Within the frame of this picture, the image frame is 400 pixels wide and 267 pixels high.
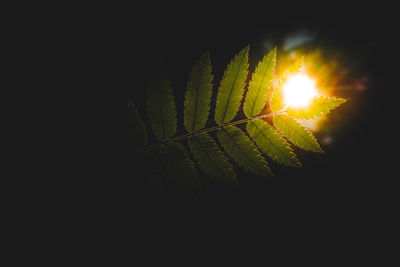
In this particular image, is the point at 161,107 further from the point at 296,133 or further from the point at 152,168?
the point at 296,133

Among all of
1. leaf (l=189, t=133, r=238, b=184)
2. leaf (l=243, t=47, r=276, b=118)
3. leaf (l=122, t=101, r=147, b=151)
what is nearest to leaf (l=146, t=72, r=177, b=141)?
leaf (l=122, t=101, r=147, b=151)

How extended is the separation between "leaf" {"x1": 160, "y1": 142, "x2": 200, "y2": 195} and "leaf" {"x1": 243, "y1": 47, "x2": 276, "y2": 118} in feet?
1.76

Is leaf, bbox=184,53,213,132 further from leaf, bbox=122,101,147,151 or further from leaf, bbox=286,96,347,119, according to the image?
leaf, bbox=286,96,347,119

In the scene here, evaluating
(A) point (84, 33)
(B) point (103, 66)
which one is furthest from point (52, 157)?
(A) point (84, 33)

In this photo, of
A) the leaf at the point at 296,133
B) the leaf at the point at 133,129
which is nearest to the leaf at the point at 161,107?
the leaf at the point at 133,129

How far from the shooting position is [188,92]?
1.22m

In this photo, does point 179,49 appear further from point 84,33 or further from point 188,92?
point 188,92

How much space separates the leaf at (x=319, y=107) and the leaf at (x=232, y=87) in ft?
1.32

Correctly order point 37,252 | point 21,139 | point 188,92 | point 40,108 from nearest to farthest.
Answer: point 37,252
point 21,139
point 188,92
point 40,108

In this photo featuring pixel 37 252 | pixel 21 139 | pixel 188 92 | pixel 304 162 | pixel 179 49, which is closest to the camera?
pixel 37 252

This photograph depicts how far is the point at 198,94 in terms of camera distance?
1.23 m

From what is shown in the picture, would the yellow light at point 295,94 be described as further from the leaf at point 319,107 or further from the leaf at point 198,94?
the leaf at point 198,94

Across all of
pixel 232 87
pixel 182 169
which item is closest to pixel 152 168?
pixel 182 169

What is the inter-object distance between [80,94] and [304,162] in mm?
2458
